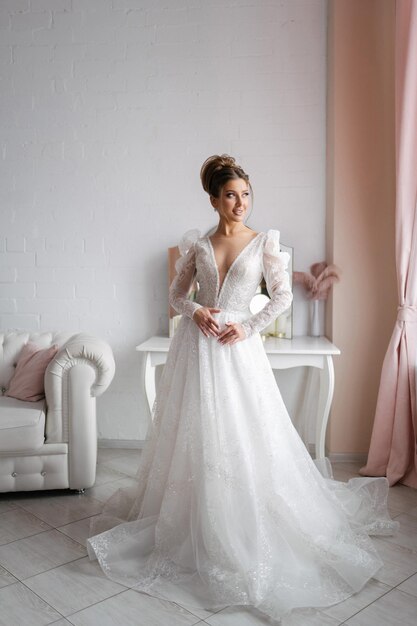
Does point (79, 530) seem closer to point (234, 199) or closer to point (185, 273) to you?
point (185, 273)

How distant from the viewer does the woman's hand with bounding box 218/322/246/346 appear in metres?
2.45

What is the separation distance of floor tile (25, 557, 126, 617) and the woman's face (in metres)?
1.53

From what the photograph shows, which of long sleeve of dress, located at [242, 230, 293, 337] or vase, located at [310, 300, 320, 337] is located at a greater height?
long sleeve of dress, located at [242, 230, 293, 337]

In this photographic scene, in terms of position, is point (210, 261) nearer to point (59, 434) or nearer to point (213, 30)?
point (59, 434)

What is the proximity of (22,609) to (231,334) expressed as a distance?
1.25 metres

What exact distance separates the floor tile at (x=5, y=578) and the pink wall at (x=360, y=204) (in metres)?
2.08

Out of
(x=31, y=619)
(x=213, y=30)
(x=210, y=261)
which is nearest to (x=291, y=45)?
(x=213, y=30)

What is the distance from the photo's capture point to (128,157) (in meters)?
4.00

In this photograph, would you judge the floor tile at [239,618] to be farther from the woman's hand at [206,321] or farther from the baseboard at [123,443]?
the baseboard at [123,443]

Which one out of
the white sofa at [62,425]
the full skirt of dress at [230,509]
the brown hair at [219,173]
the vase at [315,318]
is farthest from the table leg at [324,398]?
the brown hair at [219,173]

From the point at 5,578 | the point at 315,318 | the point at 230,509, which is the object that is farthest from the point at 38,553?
the point at 315,318

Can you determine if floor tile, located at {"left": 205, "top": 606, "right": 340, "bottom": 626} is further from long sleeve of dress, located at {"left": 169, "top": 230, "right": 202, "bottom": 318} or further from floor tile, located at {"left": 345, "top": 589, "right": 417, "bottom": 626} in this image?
long sleeve of dress, located at {"left": 169, "top": 230, "right": 202, "bottom": 318}

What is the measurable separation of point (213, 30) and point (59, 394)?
2.49m

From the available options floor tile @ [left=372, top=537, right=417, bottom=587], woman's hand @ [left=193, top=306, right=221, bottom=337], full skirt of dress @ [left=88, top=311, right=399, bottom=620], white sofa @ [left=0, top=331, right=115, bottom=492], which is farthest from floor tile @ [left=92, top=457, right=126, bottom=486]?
floor tile @ [left=372, top=537, right=417, bottom=587]
